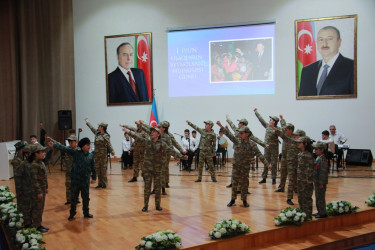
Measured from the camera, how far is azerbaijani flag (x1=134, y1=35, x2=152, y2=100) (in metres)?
13.6

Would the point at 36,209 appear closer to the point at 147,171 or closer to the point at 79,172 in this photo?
the point at 79,172

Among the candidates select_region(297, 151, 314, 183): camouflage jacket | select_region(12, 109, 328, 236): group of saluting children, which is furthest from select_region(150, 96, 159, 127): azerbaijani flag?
select_region(297, 151, 314, 183): camouflage jacket

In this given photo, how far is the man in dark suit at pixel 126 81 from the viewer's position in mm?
13742

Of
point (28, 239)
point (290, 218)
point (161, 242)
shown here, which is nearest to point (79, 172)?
point (28, 239)

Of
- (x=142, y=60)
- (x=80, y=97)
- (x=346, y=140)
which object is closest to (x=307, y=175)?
(x=346, y=140)

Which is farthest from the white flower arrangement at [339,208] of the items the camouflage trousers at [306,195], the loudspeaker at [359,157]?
the loudspeaker at [359,157]

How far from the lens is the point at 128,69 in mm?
13820

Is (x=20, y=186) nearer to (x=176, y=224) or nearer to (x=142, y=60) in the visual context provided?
(x=176, y=224)

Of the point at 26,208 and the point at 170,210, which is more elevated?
the point at 26,208

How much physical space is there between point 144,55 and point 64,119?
389 centimetres

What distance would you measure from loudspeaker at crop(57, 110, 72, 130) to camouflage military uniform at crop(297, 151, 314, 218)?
9.98m

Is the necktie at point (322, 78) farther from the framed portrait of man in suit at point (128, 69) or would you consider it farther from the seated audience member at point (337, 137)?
the framed portrait of man in suit at point (128, 69)

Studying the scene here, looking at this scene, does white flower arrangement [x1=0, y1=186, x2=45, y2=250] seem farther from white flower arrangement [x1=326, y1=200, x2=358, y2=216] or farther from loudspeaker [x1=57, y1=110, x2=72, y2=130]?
loudspeaker [x1=57, y1=110, x2=72, y2=130]

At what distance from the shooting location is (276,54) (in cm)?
1250
